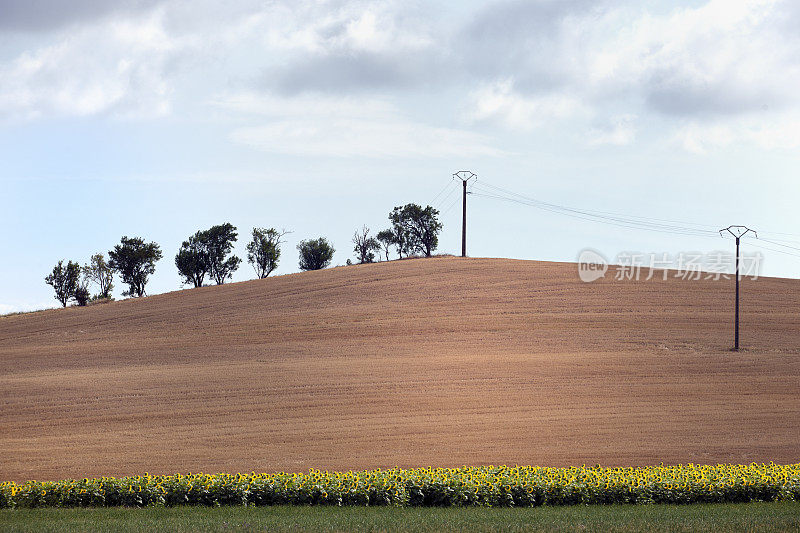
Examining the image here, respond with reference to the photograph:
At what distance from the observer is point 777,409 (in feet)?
91.2

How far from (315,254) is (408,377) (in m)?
66.9

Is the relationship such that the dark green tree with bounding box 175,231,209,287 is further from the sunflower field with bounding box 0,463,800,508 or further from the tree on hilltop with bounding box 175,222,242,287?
the sunflower field with bounding box 0,463,800,508

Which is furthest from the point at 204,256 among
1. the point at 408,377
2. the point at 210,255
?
the point at 408,377

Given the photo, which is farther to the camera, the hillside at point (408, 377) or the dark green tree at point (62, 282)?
the dark green tree at point (62, 282)

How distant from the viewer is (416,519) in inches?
516

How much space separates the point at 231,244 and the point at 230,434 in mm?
62905

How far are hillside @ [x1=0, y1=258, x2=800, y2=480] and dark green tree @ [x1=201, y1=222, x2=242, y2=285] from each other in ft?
108

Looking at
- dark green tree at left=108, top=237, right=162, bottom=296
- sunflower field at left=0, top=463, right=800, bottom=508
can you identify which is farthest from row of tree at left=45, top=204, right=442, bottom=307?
sunflower field at left=0, top=463, right=800, bottom=508

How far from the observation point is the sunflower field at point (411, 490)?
15438 millimetres

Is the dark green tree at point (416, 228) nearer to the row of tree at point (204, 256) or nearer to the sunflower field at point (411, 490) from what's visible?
the row of tree at point (204, 256)

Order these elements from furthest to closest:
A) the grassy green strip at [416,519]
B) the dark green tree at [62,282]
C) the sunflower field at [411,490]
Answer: the dark green tree at [62,282], the sunflower field at [411,490], the grassy green strip at [416,519]

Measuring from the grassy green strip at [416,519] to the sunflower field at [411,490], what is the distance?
1.88 ft

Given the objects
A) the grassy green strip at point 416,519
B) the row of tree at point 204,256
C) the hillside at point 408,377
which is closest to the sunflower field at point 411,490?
the grassy green strip at point 416,519

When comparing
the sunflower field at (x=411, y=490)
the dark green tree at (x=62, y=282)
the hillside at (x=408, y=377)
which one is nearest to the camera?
the sunflower field at (x=411, y=490)
